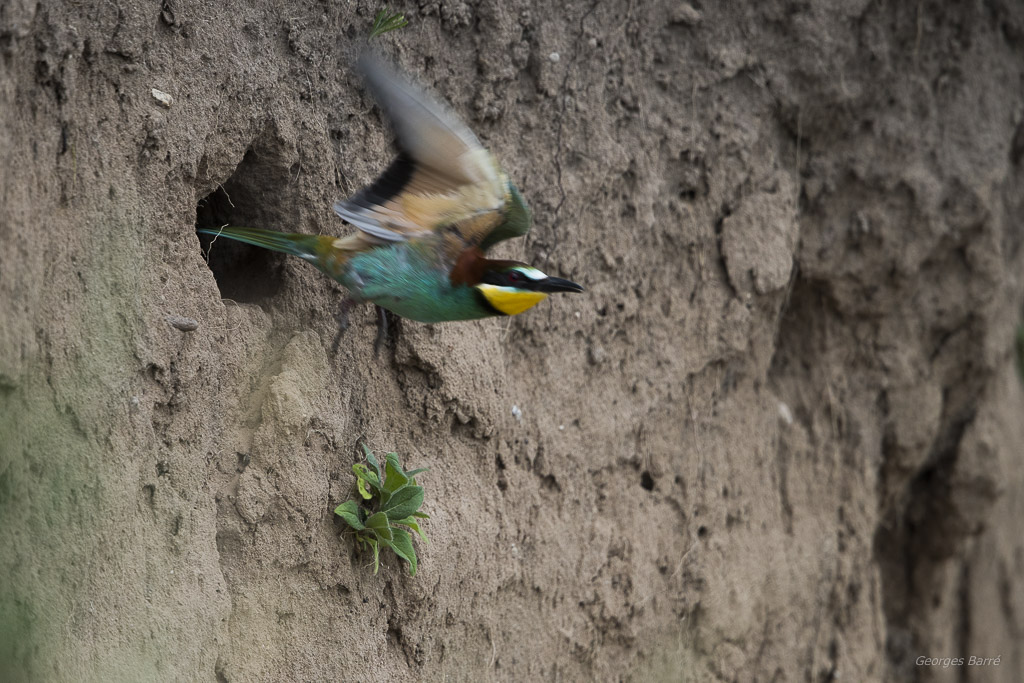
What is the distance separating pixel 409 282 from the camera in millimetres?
2316

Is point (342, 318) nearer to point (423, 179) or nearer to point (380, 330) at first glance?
point (380, 330)

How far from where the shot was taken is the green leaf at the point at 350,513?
231cm

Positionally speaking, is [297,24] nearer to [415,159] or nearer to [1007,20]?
[415,159]

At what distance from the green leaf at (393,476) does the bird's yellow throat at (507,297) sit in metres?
0.42

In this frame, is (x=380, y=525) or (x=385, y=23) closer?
(x=380, y=525)

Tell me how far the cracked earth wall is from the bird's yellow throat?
0.35 meters

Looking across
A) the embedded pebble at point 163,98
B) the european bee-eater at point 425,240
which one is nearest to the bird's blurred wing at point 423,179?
the european bee-eater at point 425,240

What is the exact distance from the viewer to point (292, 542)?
2.27 metres

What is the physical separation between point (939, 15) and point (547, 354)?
2174 mm

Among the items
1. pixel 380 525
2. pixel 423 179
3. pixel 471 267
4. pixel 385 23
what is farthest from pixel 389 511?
pixel 385 23

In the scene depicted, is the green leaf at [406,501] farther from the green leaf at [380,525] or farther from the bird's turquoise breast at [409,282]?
the bird's turquoise breast at [409,282]

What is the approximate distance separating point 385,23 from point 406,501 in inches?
45.4

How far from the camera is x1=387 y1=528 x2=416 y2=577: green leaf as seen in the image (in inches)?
92.3

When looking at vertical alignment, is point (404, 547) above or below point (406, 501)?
below
